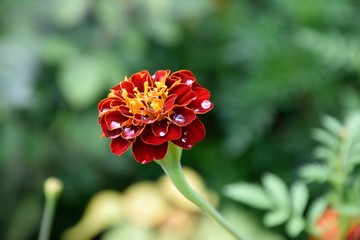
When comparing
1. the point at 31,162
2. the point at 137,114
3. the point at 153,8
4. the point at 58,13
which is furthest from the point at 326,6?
the point at 137,114

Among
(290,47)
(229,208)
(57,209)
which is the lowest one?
(229,208)

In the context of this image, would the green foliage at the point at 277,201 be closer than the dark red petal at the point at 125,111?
No

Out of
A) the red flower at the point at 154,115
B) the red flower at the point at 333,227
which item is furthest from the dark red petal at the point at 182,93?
the red flower at the point at 333,227

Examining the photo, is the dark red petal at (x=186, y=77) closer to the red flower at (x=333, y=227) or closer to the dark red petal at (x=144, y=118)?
the dark red petal at (x=144, y=118)

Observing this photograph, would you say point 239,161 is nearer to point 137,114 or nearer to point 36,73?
point 36,73

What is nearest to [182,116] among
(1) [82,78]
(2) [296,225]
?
(2) [296,225]

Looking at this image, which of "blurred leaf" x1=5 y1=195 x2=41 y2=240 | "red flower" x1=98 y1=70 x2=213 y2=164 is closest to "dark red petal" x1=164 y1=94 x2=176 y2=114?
"red flower" x1=98 y1=70 x2=213 y2=164

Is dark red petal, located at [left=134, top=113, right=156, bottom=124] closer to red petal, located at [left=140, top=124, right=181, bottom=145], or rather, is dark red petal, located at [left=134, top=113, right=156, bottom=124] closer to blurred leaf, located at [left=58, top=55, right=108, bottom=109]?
red petal, located at [left=140, top=124, right=181, bottom=145]
